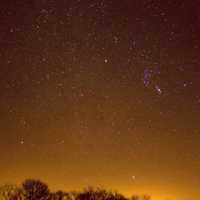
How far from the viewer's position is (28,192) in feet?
202

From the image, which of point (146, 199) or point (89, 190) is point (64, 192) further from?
point (146, 199)

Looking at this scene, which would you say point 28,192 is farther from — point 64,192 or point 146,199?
point 146,199

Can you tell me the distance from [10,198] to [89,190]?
11.6 metres

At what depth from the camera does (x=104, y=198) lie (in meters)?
67.0

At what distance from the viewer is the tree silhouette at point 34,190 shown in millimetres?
61425

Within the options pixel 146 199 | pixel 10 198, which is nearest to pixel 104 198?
pixel 146 199

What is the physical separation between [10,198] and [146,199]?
773 inches

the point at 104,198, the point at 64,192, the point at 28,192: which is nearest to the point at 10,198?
the point at 28,192

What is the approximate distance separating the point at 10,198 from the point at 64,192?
824 centimetres

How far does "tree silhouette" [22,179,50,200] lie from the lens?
61425mm

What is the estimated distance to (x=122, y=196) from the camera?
6838 cm

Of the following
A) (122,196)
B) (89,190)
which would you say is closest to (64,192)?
(89,190)

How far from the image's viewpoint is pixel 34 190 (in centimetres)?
6197

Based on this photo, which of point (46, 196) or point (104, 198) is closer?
point (46, 196)
